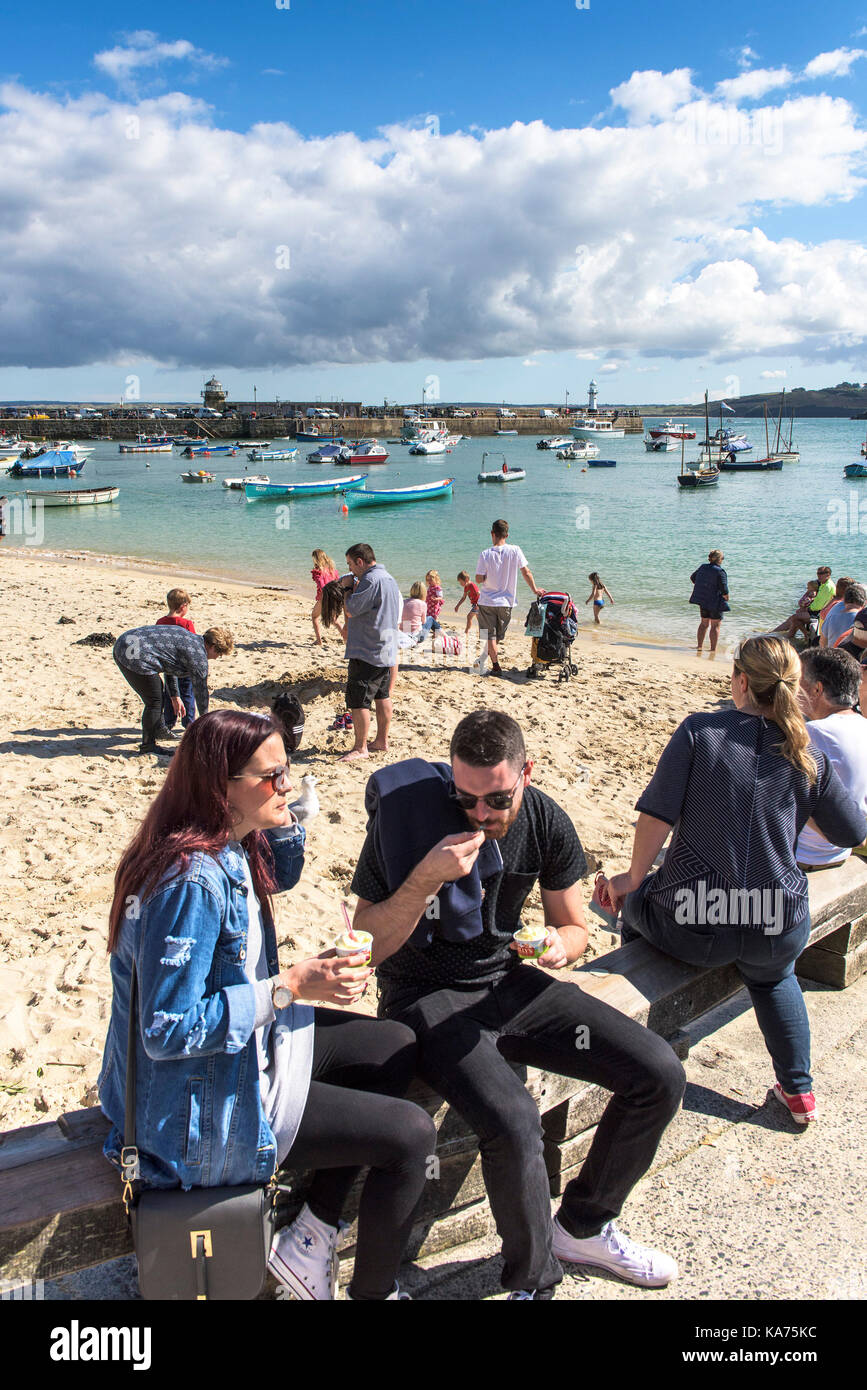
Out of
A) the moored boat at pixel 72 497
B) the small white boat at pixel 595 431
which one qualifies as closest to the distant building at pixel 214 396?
the small white boat at pixel 595 431

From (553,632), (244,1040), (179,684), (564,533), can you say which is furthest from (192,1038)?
(564,533)

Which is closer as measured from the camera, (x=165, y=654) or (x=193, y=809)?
(x=193, y=809)

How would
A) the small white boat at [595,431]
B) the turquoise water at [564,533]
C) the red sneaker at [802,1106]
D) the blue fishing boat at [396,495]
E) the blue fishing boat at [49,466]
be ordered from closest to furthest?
the red sneaker at [802,1106]
the turquoise water at [564,533]
the blue fishing boat at [396,495]
the blue fishing boat at [49,466]
the small white boat at [595,431]

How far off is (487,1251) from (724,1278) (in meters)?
0.68

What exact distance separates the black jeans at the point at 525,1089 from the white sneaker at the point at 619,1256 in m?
0.03

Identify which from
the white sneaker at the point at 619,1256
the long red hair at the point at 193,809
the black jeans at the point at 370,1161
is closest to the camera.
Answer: the long red hair at the point at 193,809

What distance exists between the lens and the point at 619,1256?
2.46 metres

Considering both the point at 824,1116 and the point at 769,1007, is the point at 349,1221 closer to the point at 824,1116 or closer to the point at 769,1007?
the point at 769,1007

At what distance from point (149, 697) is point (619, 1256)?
6161 mm

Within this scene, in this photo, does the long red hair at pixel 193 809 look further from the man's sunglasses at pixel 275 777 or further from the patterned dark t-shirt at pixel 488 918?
the patterned dark t-shirt at pixel 488 918

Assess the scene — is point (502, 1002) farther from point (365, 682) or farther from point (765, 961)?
point (365, 682)

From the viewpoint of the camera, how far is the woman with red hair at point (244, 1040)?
1930 millimetres
